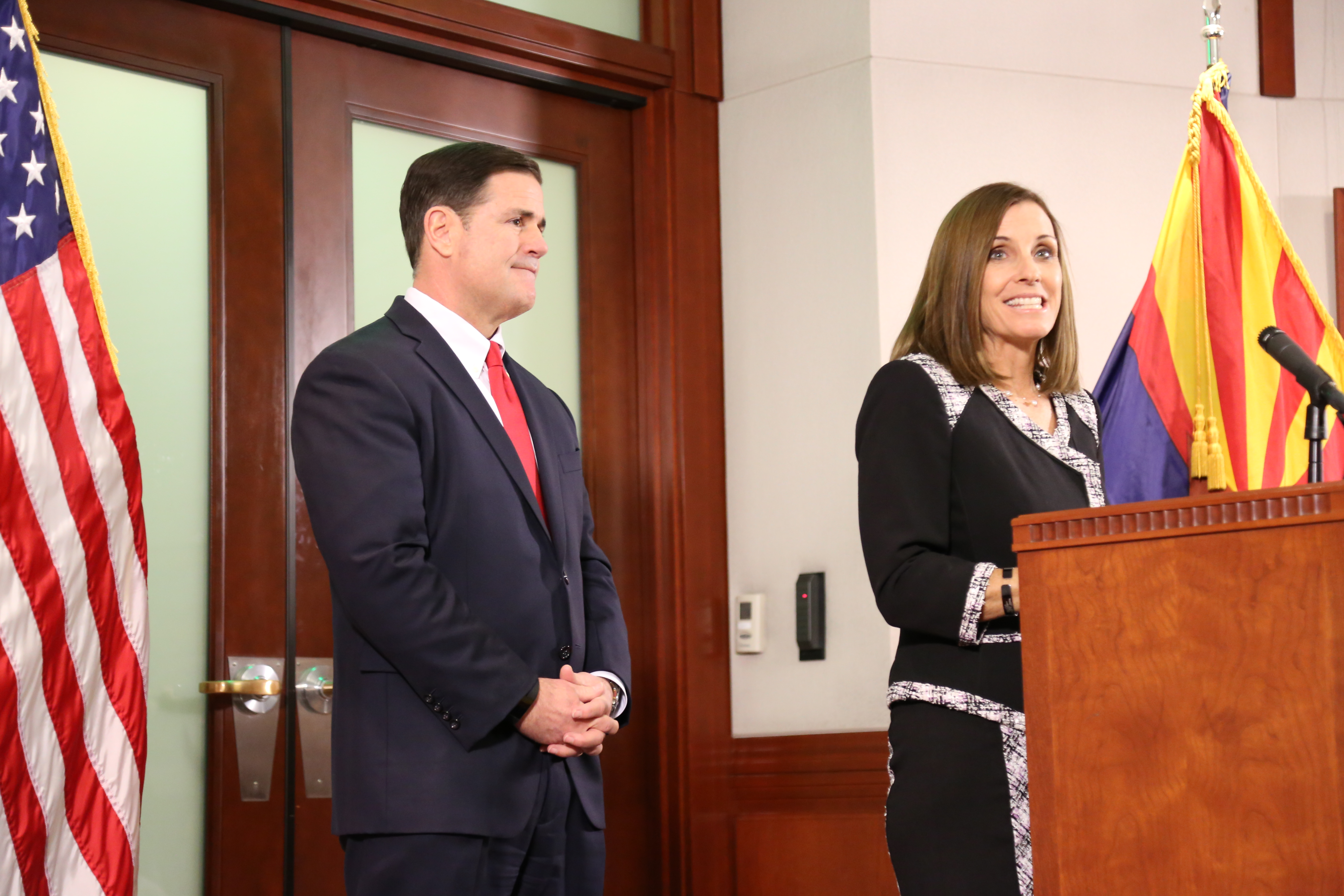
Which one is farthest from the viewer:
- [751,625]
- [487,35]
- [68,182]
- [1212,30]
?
[751,625]

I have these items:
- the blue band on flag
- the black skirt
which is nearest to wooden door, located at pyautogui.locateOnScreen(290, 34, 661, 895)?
the blue band on flag

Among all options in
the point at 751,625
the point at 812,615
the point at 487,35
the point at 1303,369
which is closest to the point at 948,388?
the point at 1303,369

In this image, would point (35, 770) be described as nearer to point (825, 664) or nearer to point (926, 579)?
point (926, 579)

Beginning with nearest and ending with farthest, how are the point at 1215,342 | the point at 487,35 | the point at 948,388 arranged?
the point at 948,388 < the point at 1215,342 < the point at 487,35

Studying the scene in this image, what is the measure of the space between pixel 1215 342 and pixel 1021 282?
49.8 inches

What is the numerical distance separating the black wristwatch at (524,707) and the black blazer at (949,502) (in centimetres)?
54

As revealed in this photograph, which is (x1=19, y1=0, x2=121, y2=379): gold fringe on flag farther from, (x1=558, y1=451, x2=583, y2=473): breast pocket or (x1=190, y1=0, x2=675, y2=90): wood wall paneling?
(x1=558, y1=451, x2=583, y2=473): breast pocket

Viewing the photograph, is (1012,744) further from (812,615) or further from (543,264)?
(543,264)

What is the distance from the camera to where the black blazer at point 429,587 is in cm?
214

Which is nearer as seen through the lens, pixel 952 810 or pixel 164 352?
pixel 952 810

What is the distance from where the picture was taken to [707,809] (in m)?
3.88

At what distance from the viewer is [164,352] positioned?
3291 millimetres

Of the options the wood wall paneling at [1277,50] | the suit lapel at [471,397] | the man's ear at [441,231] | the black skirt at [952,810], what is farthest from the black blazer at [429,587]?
the wood wall paneling at [1277,50]

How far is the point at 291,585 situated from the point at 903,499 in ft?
5.59
